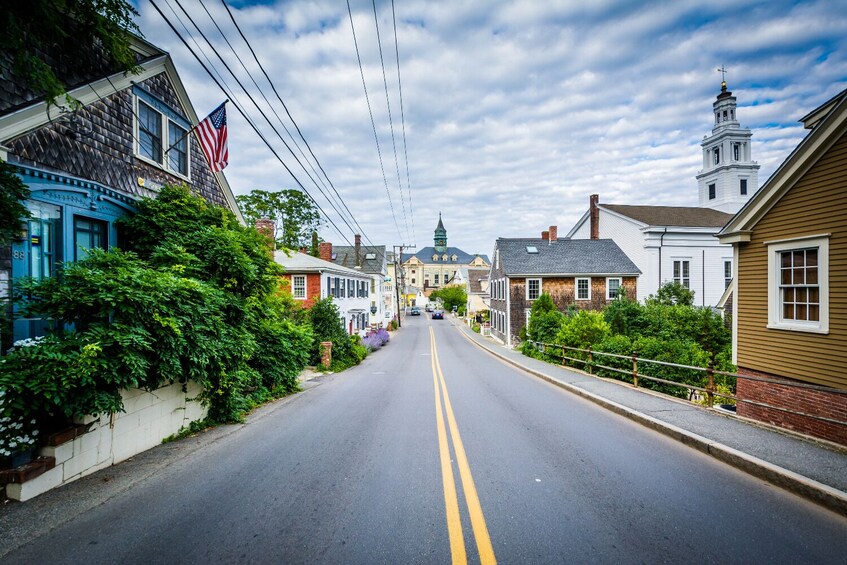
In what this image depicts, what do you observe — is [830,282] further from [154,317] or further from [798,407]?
[154,317]

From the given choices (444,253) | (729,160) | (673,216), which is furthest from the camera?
(444,253)

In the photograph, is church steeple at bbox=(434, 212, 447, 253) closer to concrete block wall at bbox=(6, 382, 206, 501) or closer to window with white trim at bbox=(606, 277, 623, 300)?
window with white trim at bbox=(606, 277, 623, 300)

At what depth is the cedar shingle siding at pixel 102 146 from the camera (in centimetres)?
629

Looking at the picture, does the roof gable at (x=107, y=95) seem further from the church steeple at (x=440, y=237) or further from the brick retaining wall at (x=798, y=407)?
the church steeple at (x=440, y=237)

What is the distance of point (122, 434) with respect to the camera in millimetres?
5457

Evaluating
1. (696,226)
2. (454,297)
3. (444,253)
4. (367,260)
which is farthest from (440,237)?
(696,226)

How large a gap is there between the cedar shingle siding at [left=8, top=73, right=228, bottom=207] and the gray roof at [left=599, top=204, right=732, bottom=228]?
35.3m

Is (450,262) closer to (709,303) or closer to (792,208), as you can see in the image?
(709,303)

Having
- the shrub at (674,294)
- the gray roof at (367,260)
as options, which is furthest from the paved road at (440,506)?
the gray roof at (367,260)

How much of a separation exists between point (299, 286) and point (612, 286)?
A: 2426 cm

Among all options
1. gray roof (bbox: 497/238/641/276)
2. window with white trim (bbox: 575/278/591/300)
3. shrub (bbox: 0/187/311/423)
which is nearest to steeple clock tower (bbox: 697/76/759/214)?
gray roof (bbox: 497/238/641/276)

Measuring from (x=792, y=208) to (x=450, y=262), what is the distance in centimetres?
12797

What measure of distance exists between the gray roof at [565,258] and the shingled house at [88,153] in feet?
84.3

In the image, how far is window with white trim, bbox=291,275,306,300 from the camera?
84.5ft
